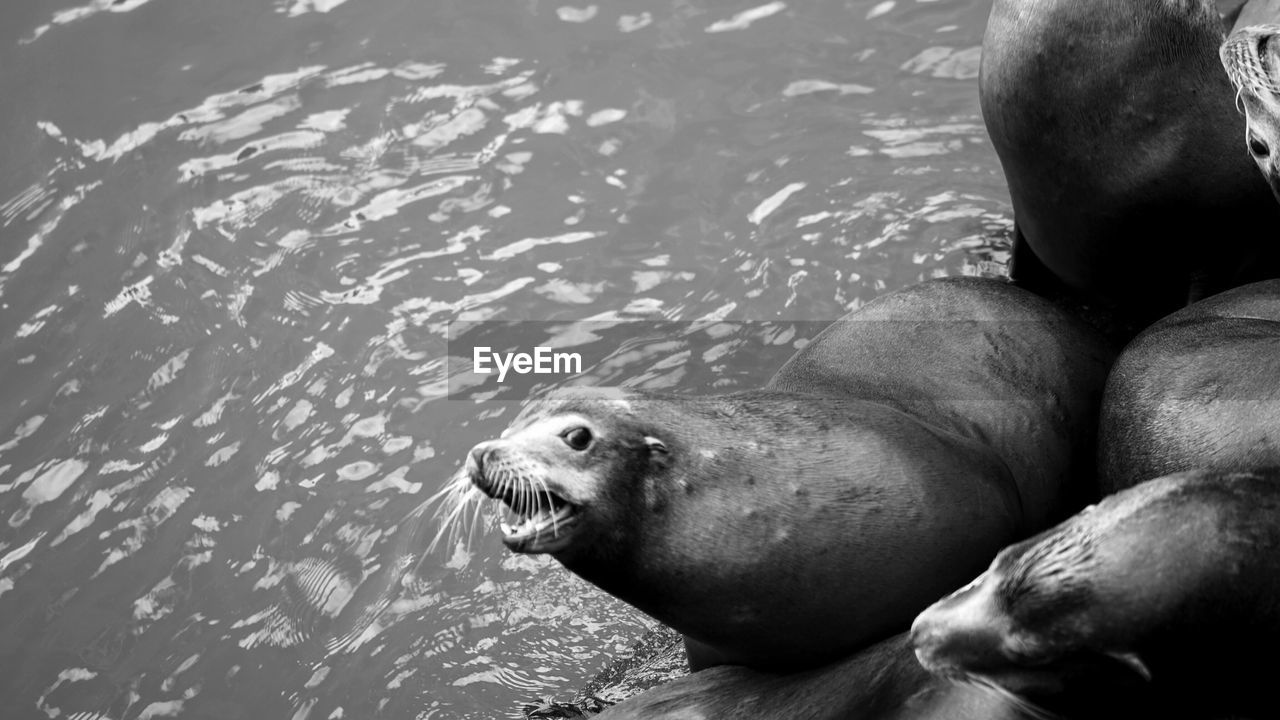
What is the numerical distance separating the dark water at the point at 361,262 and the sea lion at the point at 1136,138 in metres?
1.52

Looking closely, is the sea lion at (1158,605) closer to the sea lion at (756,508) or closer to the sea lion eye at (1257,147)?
the sea lion at (756,508)

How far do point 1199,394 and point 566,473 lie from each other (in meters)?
1.80

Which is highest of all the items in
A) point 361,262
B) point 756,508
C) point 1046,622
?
point 1046,622

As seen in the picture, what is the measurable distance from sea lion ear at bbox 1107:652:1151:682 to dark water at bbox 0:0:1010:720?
262cm

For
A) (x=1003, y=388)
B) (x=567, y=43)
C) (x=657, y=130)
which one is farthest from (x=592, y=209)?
(x=1003, y=388)

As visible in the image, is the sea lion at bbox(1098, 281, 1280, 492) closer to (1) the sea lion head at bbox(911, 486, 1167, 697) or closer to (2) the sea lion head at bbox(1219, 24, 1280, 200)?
(2) the sea lion head at bbox(1219, 24, 1280, 200)

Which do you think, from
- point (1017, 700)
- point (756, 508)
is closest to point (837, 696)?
point (756, 508)

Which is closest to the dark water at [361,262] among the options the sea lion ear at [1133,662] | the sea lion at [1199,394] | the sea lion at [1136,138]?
the sea lion at [1136,138]

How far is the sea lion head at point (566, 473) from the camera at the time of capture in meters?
3.49

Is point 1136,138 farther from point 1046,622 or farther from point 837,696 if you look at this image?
point 1046,622

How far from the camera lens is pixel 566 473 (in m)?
3.54

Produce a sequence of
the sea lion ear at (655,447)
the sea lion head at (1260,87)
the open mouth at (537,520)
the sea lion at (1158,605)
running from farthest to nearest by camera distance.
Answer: the sea lion head at (1260,87) < the sea lion ear at (655,447) < the open mouth at (537,520) < the sea lion at (1158,605)

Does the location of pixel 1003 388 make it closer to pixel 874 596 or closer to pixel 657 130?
pixel 874 596

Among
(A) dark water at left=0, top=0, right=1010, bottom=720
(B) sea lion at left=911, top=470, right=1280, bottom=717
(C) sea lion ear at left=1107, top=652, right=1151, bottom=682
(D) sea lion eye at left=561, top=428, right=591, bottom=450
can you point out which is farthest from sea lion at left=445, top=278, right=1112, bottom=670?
(A) dark water at left=0, top=0, right=1010, bottom=720
